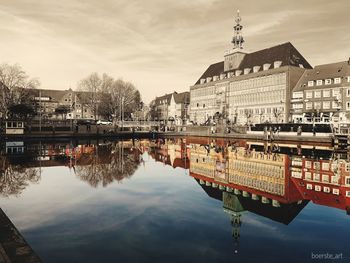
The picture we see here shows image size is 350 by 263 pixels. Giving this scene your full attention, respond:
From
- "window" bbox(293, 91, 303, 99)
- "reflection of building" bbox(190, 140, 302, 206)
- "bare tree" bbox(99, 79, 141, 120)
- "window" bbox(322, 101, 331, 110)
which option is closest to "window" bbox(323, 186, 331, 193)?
"reflection of building" bbox(190, 140, 302, 206)

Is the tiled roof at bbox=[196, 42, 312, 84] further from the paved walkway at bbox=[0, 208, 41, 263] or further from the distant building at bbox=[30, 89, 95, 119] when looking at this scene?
the paved walkway at bbox=[0, 208, 41, 263]

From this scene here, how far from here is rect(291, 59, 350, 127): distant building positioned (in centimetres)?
8162

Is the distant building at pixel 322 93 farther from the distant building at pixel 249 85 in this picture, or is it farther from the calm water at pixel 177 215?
the calm water at pixel 177 215

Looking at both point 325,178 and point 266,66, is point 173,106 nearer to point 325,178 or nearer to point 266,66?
point 266,66

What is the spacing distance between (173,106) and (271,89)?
3411 inches

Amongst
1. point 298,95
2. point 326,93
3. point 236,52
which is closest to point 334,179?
point 326,93

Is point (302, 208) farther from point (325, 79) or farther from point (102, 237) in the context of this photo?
point (325, 79)

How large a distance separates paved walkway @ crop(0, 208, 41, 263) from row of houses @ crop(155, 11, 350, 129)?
2731 inches

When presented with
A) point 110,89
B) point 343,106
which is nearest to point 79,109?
point 110,89

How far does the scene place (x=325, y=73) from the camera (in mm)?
88438

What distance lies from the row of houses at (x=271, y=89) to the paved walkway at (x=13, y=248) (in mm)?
69362

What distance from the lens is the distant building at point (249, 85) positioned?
96625mm

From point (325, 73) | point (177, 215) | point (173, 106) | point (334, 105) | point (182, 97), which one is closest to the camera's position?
point (177, 215)

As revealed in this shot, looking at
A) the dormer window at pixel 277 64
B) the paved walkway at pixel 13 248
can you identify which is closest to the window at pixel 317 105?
the dormer window at pixel 277 64
